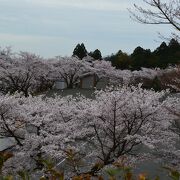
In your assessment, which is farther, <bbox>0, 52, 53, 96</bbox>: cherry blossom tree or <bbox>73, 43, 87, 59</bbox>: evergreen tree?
<bbox>73, 43, 87, 59</bbox>: evergreen tree

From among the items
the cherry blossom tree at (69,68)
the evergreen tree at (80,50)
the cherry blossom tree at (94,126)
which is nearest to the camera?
the cherry blossom tree at (94,126)

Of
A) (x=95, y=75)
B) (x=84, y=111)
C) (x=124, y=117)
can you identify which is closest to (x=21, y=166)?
(x=84, y=111)

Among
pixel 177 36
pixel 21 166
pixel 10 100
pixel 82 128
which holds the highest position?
pixel 177 36

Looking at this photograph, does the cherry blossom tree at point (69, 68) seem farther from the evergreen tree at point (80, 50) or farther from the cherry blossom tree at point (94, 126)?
the cherry blossom tree at point (94, 126)

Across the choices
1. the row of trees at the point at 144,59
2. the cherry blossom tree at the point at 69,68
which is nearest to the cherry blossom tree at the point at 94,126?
the cherry blossom tree at the point at 69,68

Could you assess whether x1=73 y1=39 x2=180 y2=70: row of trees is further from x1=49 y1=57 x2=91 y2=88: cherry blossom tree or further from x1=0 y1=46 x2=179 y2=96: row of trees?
x1=49 y1=57 x2=91 y2=88: cherry blossom tree

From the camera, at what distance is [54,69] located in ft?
86.8

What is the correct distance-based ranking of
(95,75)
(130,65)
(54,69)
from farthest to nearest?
1. (130,65)
2. (95,75)
3. (54,69)

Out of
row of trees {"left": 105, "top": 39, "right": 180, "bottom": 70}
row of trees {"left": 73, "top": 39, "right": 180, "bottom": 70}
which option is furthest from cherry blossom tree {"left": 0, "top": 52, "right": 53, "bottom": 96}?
row of trees {"left": 105, "top": 39, "right": 180, "bottom": 70}

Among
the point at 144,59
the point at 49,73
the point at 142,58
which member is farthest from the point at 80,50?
the point at 49,73

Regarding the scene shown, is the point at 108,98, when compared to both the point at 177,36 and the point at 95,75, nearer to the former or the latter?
the point at 177,36

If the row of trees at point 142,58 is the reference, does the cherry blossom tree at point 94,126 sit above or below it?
below

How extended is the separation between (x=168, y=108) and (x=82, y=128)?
5.92ft

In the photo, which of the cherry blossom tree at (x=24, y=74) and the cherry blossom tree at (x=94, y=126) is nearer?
the cherry blossom tree at (x=94, y=126)
